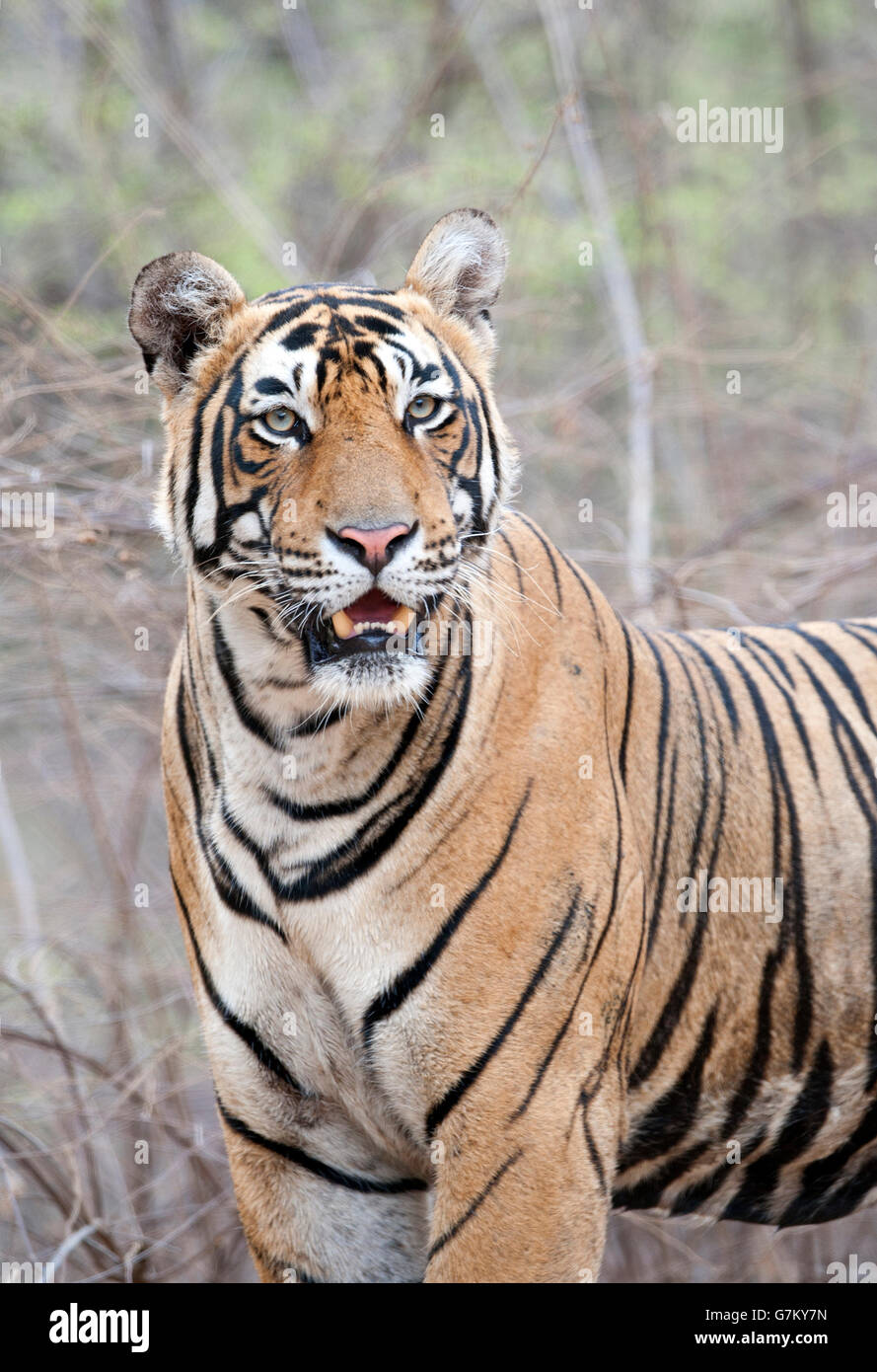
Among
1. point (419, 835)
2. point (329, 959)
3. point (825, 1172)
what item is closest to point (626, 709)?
point (419, 835)

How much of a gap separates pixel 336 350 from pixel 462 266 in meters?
0.46

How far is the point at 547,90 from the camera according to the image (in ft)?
31.5

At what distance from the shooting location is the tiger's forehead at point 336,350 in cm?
252

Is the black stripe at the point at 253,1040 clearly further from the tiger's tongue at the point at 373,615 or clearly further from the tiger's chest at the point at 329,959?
the tiger's tongue at the point at 373,615

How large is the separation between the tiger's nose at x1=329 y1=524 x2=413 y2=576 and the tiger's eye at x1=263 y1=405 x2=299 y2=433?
27cm

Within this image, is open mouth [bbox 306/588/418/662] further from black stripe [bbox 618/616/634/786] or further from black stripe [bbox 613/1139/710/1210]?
black stripe [bbox 613/1139/710/1210]

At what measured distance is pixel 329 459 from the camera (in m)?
2.44

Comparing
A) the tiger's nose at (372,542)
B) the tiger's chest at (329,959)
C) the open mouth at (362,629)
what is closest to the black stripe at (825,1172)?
the tiger's chest at (329,959)

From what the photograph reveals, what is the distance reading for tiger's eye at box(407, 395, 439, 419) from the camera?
8.48 feet

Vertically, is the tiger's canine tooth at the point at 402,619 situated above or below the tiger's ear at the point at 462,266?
below

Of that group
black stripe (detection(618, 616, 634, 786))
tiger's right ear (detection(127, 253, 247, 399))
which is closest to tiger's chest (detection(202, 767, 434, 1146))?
black stripe (detection(618, 616, 634, 786))
